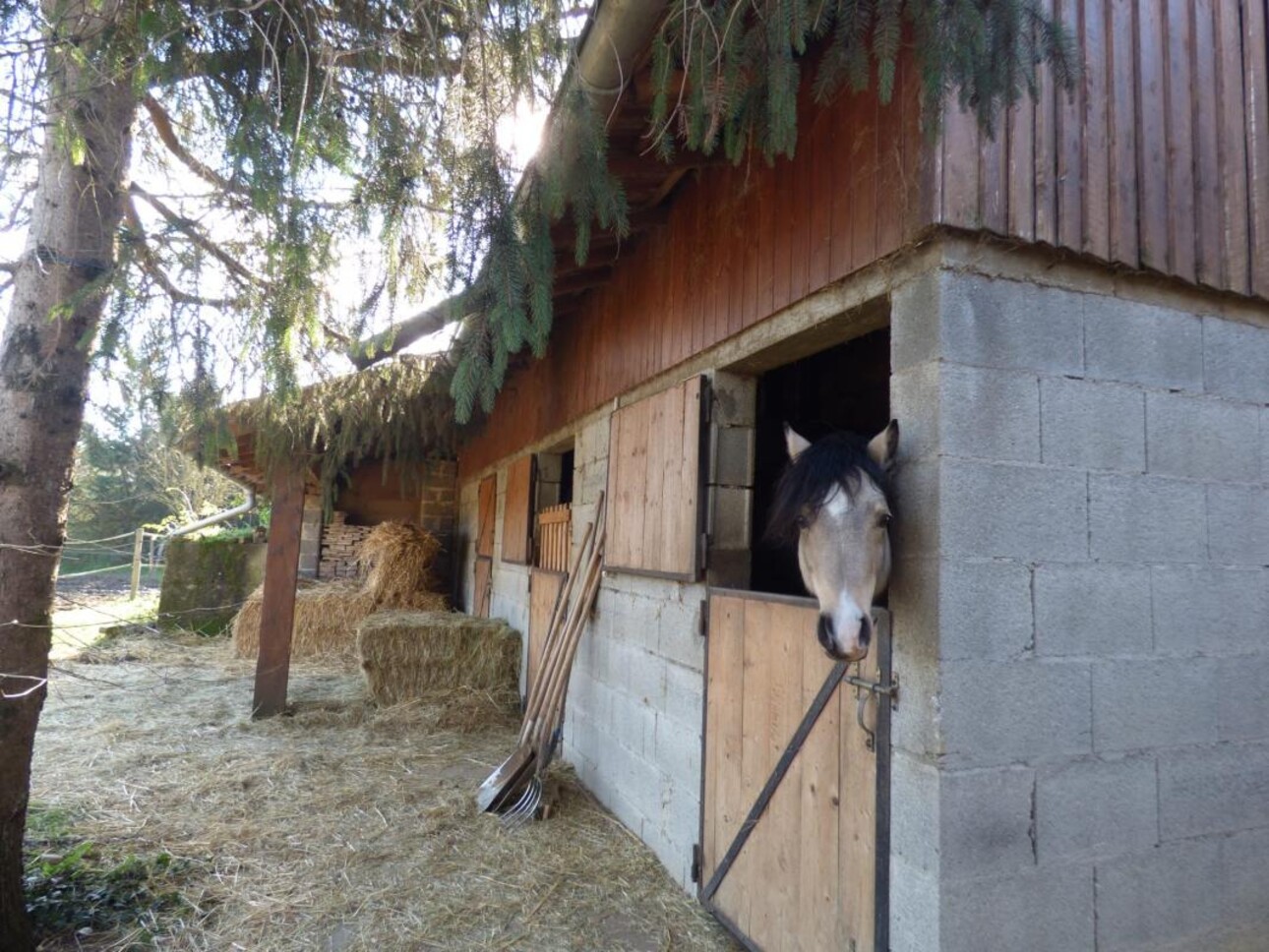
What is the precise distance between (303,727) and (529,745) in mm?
2600

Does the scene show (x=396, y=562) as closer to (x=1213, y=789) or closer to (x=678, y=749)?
(x=678, y=749)

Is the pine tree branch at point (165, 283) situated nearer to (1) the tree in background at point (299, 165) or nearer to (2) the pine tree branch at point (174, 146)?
(1) the tree in background at point (299, 165)

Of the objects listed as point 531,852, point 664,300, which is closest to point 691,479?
point 664,300

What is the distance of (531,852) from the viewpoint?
3586 mm

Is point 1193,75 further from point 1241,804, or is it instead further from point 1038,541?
point 1241,804

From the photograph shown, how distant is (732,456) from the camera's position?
3.28 metres

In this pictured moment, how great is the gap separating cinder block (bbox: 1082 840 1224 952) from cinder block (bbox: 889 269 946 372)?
60.0 inches

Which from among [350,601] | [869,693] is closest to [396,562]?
[350,601]

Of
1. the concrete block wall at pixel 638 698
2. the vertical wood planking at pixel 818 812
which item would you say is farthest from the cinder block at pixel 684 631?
the vertical wood planking at pixel 818 812

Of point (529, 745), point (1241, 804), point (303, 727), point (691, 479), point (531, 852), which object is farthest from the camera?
→ point (303, 727)

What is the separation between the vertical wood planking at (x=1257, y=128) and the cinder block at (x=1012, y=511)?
118cm

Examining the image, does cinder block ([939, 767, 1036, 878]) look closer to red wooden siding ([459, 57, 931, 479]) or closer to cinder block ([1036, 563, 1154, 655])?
cinder block ([1036, 563, 1154, 655])

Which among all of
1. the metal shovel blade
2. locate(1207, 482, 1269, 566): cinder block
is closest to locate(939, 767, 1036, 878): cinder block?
locate(1207, 482, 1269, 566): cinder block

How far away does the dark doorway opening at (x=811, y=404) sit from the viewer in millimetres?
3797
